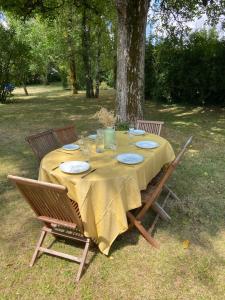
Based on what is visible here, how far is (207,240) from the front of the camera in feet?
12.0

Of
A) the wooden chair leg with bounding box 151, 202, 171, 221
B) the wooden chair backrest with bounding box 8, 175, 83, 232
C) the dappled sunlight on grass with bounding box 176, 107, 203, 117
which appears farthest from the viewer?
the dappled sunlight on grass with bounding box 176, 107, 203, 117

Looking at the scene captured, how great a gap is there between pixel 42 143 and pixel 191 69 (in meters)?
9.83

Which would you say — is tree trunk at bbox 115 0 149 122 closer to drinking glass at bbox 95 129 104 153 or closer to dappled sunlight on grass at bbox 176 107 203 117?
dappled sunlight on grass at bbox 176 107 203 117

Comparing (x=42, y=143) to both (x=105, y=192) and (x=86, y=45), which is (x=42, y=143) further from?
(x=86, y=45)

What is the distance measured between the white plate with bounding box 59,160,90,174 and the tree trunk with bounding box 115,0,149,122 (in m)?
4.95

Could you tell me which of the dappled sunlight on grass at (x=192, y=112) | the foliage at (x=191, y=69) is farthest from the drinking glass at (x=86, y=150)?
the foliage at (x=191, y=69)

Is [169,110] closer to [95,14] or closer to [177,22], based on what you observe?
[177,22]

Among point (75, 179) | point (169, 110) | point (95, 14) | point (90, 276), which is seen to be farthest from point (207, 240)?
point (95, 14)

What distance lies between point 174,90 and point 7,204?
34.8 ft

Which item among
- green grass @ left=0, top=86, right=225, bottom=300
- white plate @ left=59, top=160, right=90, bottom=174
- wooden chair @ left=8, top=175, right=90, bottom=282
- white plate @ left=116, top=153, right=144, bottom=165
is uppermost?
white plate @ left=116, top=153, right=144, bottom=165

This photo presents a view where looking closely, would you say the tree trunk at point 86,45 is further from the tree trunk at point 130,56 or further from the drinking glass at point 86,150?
the drinking glass at point 86,150

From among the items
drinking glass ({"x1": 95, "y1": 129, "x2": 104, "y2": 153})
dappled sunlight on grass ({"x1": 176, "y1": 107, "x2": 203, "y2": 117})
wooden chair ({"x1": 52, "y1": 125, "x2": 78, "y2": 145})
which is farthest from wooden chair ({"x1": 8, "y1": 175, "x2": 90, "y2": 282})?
dappled sunlight on grass ({"x1": 176, "y1": 107, "x2": 203, "y2": 117})

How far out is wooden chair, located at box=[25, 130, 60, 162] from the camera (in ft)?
13.9

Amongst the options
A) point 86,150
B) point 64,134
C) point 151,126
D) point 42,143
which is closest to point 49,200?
point 86,150
